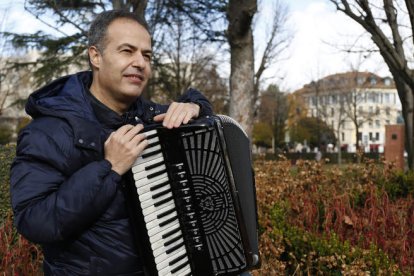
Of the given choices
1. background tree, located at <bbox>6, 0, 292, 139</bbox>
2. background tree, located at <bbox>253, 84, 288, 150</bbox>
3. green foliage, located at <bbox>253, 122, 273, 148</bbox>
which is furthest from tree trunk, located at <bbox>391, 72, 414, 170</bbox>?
green foliage, located at <bbox>253, 122, 273, 148</bbox>

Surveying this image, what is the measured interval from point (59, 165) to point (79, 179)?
0.11 m

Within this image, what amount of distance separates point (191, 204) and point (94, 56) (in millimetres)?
726

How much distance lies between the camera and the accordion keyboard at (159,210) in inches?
73.2

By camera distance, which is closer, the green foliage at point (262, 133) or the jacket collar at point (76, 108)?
the jacket collar at point (76, 108)

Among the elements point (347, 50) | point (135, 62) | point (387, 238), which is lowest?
point (387, 238)

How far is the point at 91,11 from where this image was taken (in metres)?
14.6

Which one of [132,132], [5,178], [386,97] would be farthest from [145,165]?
[386,97]

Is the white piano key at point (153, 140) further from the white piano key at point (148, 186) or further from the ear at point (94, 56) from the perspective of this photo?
the ear at point (94, 56)

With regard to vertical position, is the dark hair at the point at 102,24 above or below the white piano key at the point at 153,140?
above

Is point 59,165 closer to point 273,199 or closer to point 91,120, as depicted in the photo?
point 91,120

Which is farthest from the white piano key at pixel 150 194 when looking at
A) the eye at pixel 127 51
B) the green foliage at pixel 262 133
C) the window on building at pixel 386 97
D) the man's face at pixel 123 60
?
the window on building at pixel 386 97

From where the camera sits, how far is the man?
1762 millimetres

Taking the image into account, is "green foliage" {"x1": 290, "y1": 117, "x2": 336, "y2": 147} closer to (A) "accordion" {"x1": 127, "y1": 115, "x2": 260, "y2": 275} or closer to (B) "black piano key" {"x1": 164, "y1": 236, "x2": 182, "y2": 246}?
(A) "accordion" {"x1": 127, "y1": 115, "x2": 260, "y2": 275}

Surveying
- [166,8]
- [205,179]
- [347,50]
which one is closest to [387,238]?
[205,179]
